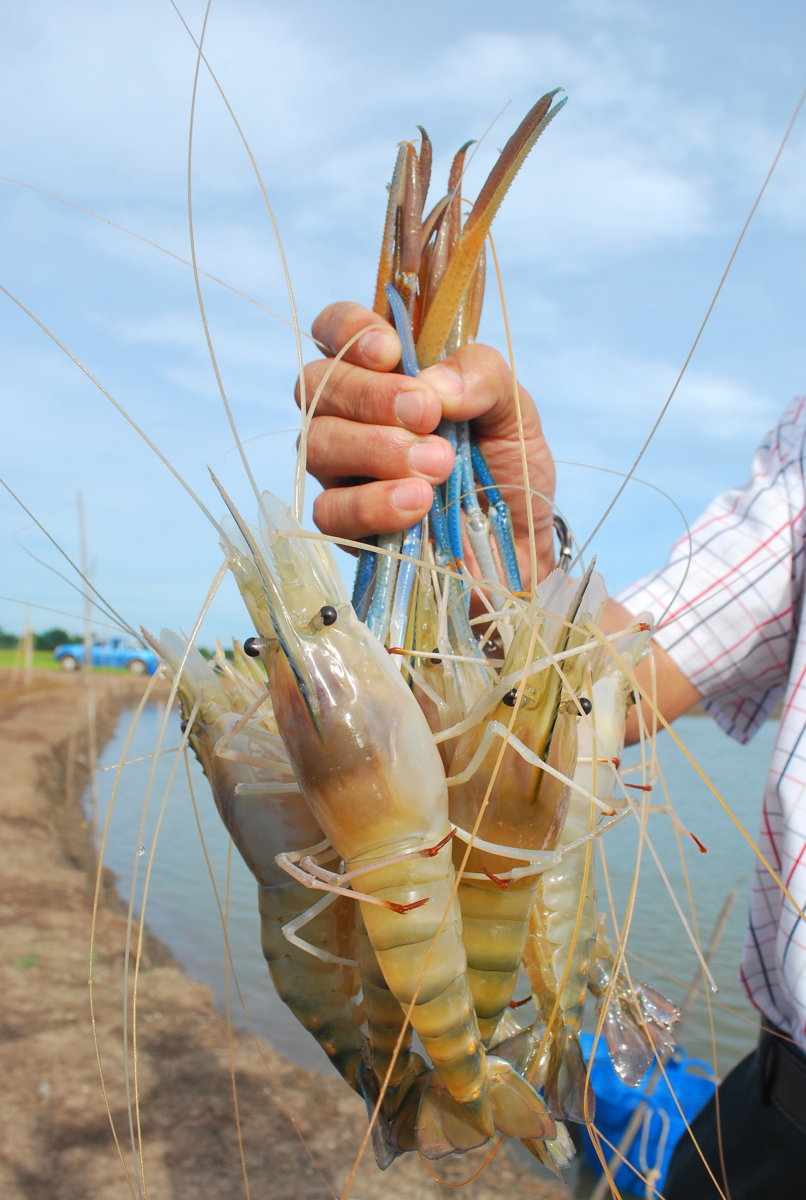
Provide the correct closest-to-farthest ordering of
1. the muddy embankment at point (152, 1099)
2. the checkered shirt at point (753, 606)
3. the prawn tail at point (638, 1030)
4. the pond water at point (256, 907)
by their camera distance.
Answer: the prawn tail at point (638, 1030)
the checkered shirt at point (753, 606)
the muddy embankment at point (152, 1099)
the pond water at point (256, 907)

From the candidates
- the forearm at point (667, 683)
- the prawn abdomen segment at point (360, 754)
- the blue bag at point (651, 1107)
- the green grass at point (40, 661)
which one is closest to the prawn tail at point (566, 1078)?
the prawn abdomen segment at point (360, 754)

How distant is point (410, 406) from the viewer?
4.45 feet

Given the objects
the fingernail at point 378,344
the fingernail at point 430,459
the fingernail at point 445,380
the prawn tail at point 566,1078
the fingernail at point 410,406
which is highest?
the fingernail at point 378,344

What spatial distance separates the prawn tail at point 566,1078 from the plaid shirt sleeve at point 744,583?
1.34 metres

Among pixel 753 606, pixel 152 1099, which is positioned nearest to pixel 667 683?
pixel 753 606

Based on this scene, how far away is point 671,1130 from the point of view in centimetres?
447

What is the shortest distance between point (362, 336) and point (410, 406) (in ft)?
0.61

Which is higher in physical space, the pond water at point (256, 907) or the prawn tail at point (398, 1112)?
the prawn tail at point (398, 1112)

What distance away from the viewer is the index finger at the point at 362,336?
1403 mm

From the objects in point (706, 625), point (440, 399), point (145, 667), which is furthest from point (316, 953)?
point (145, 667)

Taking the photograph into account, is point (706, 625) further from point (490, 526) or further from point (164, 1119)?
point (164, 1119)

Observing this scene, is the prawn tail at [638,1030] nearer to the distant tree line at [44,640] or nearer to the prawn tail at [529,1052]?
the prawn tail at [529,1052]

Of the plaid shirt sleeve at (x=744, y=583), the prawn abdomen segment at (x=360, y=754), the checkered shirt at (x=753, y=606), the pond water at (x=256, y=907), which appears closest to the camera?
the prawn abdomen segment at (x=360, y=754)

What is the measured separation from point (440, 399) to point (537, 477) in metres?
0.54
